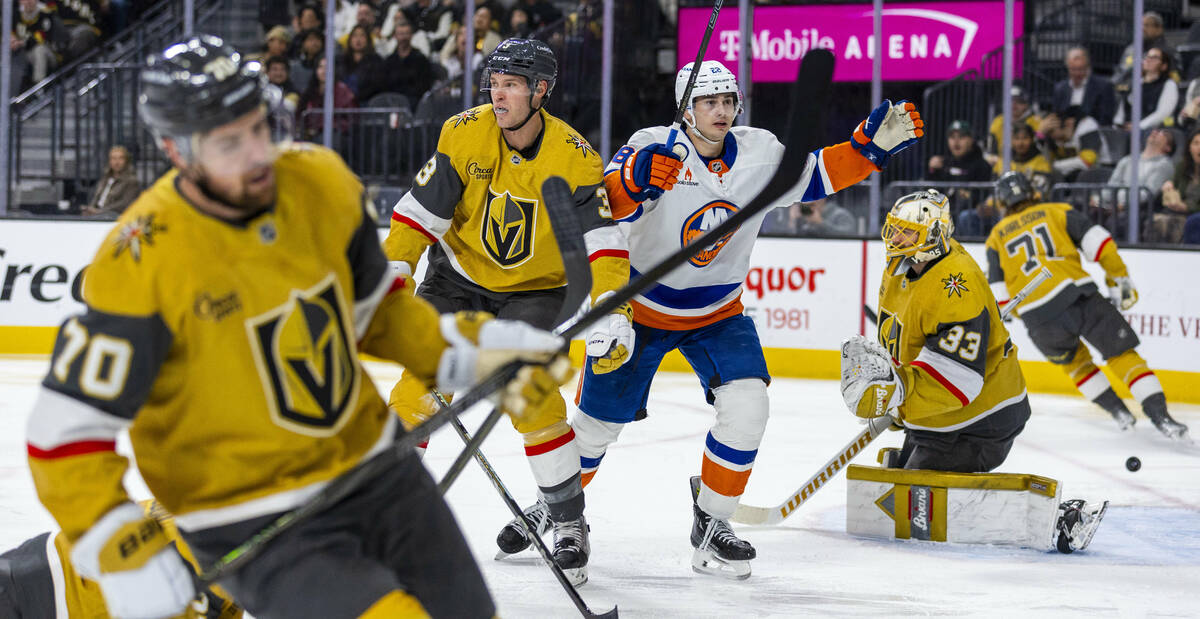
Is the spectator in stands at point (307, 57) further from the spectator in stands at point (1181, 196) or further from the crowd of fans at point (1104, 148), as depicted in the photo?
the spectator in stands at point (1181, 196)

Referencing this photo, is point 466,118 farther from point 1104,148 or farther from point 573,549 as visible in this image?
point 1104,148

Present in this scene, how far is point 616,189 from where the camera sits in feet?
10.9

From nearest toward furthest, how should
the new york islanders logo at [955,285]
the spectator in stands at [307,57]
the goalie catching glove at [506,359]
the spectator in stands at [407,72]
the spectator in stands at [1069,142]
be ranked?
the goalie catching glove at [506,359], the new york islanders logo at [955,285], the spectator in stands at [1069,142], the spectator in stands at [407,72], the spectator in stands at [307,57]

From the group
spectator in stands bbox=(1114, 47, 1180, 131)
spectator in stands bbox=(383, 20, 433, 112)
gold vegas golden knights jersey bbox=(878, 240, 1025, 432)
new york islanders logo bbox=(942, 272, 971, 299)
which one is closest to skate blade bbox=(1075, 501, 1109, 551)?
gold vegas golden knights jersey bbox=(878, 240, 1025, 432)

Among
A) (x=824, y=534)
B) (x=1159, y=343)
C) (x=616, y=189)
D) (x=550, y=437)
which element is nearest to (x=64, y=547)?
(x=550, y=437)

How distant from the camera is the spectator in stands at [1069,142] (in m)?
7.62

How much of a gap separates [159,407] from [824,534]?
2.64 m

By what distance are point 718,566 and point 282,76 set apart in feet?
20.5

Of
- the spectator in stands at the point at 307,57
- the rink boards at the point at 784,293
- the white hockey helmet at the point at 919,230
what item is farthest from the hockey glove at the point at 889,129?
the spectator in stands at the point at 307,57

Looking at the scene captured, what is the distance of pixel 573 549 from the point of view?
3.28m

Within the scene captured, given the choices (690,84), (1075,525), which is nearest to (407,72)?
(690,84)

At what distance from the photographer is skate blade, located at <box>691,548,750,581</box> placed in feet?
11.0

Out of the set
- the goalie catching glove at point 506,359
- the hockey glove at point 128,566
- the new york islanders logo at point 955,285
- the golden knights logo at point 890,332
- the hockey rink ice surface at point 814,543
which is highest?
the new york islanders logo at point 955,285

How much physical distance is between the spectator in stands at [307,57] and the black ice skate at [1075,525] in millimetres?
6583
